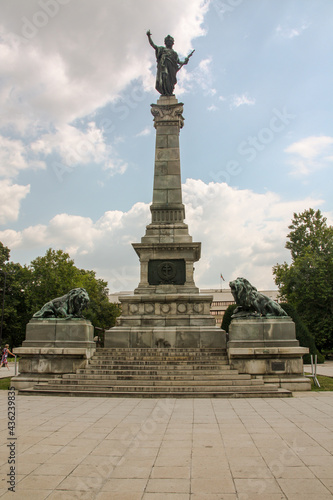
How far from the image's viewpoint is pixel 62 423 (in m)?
7.89

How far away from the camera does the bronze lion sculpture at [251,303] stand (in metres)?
14.1

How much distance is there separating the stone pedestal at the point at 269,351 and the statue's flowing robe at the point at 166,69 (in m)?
14.3

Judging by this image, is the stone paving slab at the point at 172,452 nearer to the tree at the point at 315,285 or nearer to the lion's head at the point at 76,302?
the lion's head at the point at 76,302

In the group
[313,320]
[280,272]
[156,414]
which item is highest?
[280,272]

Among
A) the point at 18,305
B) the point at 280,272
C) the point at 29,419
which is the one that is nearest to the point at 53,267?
the point at 18,305

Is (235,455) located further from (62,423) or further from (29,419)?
(29,419)

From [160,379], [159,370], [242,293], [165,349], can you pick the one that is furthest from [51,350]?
[242,293]

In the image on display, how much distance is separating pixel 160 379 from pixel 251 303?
13.8 feet

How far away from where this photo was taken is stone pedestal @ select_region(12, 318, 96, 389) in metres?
13.4

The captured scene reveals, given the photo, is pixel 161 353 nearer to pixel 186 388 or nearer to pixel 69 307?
pixel 186 388

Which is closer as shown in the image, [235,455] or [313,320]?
[235,455]

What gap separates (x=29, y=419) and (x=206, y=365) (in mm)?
6431

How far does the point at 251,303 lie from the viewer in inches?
559

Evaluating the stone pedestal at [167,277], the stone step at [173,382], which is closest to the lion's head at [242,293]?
the stone pedestal at [167,277]
